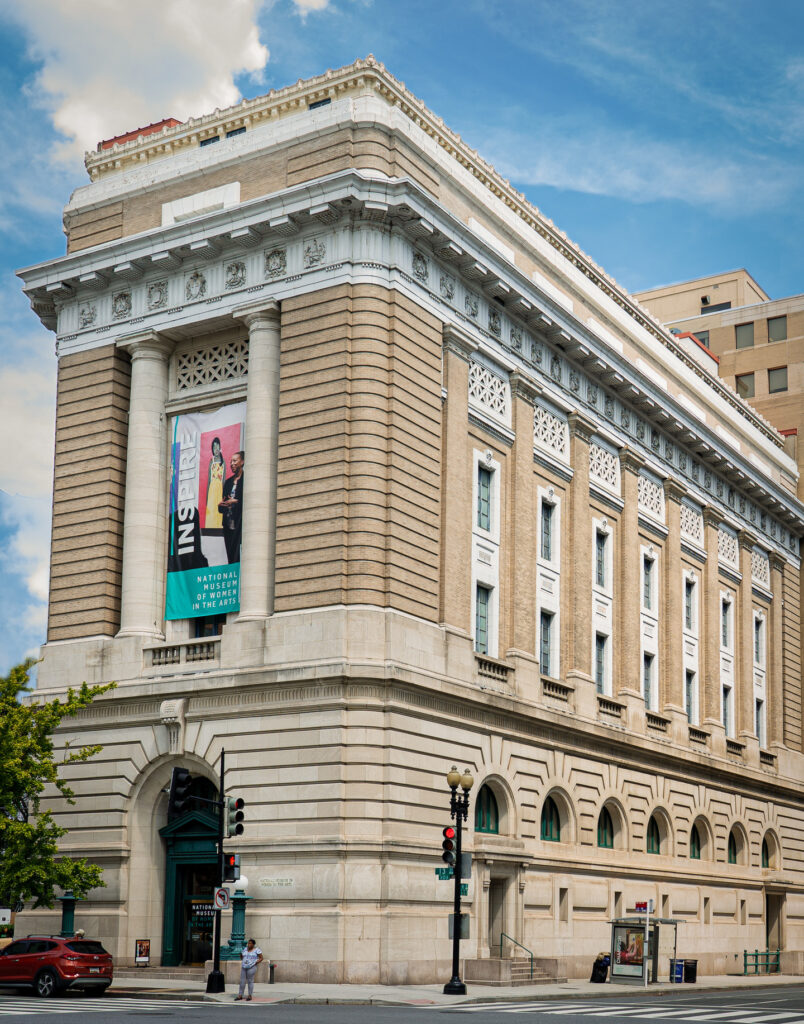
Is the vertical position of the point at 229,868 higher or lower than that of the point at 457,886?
higher

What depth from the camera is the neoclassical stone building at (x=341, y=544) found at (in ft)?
133

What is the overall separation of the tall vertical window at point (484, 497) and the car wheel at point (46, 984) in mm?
20619

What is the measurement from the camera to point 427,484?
4419cm

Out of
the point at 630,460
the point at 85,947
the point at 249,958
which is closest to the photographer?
the point at 249,958

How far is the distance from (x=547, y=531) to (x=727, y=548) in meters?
20.9

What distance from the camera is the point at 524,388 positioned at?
51281 millimetres

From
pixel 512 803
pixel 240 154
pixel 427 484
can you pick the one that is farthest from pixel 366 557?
pixel 240 154

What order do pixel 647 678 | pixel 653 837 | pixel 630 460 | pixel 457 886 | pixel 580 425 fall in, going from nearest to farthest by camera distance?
1. pixel 457 886
2. pixel 580 425
3. pixel 653 837
4. pixel 630 460
5. pixel 647 678

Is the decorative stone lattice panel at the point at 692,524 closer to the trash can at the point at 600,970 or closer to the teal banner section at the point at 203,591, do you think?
the trash can at the point at 600,970

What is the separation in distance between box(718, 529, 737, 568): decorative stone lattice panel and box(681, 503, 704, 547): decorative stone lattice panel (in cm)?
230

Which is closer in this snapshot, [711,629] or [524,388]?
[524,388]

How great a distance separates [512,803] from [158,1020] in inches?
885

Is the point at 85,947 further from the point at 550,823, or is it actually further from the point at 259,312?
the point at 259,312

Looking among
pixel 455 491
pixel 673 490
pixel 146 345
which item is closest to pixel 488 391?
pixel 455 491
